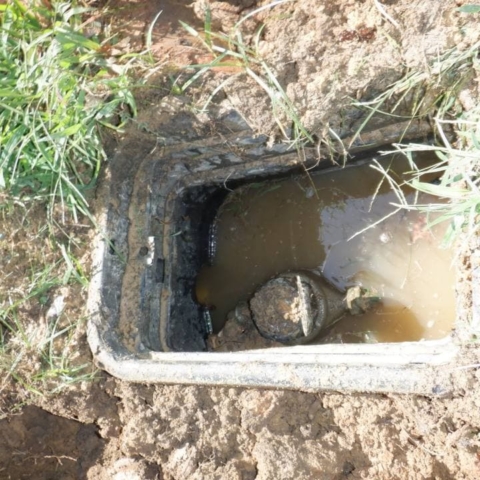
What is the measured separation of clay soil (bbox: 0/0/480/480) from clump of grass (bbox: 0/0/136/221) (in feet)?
0.36

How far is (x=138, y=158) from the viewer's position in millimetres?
2049

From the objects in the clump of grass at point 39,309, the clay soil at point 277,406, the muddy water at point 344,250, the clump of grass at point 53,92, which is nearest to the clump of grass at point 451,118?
the clay soil at point 277,406

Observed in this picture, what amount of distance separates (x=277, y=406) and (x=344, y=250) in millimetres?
786

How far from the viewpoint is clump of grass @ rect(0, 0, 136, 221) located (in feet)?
5.90

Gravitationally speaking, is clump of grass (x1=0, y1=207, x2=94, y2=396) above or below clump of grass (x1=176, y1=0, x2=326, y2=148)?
below

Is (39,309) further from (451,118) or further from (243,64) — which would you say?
(451,118)

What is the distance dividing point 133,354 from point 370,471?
32.9 inches

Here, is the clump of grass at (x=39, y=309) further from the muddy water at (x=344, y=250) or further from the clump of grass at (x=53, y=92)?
the muddy water at (x=344, y=250)

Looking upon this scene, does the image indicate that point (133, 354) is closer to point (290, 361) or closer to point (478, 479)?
point (290, 361)

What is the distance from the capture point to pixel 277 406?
1755 millimetres

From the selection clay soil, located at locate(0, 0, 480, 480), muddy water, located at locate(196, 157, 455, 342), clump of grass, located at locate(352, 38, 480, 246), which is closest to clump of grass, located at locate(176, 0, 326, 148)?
clay soil, located at locate(0, 0, 480, 480)

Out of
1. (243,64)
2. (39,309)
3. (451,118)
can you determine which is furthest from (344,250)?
(39,309)

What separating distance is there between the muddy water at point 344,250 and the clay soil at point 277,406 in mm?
461

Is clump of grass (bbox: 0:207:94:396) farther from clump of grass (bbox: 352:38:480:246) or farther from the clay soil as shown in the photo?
clump of grass (bbox: 352:38:480:246)
